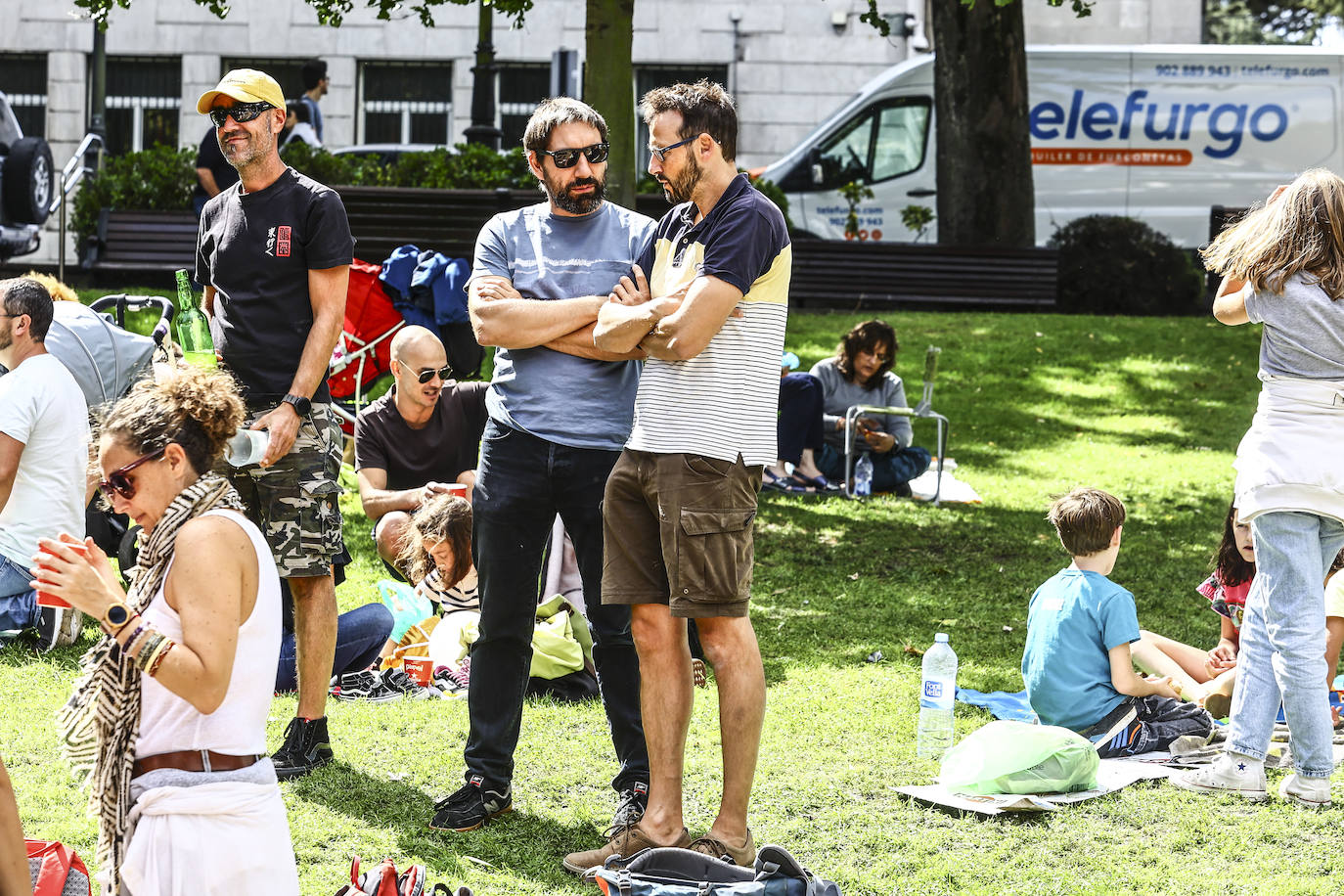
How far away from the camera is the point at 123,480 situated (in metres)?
3.09

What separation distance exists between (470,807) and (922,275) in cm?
1216

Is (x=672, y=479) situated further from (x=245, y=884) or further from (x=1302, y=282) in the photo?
(x=1302, y=282)

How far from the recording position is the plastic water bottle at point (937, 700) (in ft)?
18.2

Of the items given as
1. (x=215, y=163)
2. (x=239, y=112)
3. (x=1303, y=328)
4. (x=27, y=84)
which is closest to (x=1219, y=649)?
(x=1303, y=328)

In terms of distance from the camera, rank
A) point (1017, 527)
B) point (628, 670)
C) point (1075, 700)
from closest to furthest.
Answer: point (628, 670)
point (1075, 700)
point (1017, 527)

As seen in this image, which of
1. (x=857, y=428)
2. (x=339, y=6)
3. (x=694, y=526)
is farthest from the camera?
(x=339, y=6)

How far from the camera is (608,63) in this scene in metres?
10.4

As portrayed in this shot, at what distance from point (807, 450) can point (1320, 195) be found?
5.56 m

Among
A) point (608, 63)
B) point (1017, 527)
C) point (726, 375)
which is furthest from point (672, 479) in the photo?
point (608, 63)

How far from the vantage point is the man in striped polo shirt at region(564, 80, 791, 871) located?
416cm

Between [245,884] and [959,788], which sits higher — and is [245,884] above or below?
above

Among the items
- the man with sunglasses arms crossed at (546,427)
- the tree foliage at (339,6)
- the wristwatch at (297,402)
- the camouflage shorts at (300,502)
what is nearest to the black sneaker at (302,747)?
the camouflage shorts at (300,502)

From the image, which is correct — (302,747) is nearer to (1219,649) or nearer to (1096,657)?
(1096,657)

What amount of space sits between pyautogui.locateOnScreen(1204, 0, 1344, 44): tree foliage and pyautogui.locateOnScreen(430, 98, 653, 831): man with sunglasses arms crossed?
3504 centimetres
